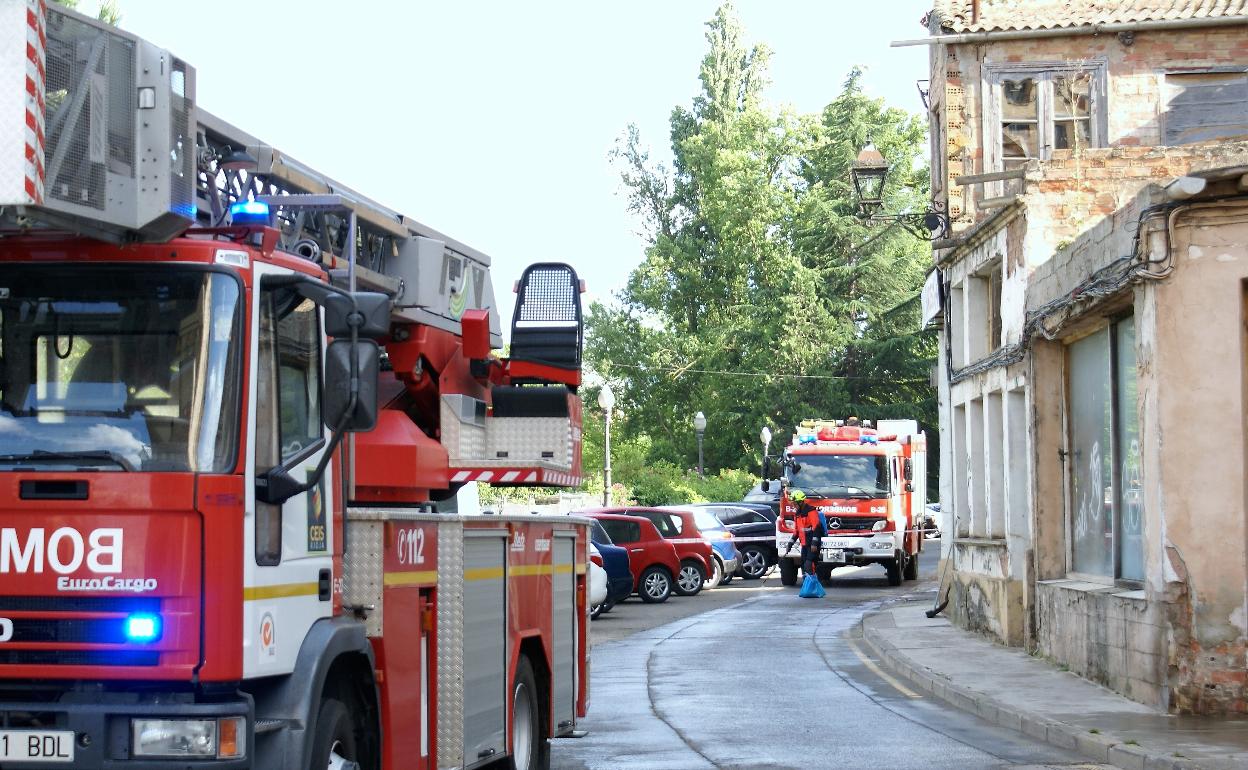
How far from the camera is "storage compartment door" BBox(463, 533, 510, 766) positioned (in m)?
8.52

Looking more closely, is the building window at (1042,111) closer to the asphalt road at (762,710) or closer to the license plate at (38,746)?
the asphalt road at (762,710)

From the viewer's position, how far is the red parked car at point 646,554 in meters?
31.3

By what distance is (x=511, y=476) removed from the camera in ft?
31.7

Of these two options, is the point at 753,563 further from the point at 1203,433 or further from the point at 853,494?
the point at 1203,433

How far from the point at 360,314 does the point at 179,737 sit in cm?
169

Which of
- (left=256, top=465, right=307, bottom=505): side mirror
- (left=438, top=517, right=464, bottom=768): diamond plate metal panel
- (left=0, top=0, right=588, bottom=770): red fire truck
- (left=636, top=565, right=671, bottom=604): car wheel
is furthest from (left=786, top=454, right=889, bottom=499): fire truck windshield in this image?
(left=256, top=465, right=307, bottom=505): side mirror

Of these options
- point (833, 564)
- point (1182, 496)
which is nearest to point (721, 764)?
point (1182, 496)

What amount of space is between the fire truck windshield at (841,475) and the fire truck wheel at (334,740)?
29682 millimetres

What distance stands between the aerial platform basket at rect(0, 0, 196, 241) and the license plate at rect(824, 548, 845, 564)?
3052 cm

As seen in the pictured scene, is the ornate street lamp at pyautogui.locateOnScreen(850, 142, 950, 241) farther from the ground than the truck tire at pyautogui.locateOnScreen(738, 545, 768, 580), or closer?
farther from the ground

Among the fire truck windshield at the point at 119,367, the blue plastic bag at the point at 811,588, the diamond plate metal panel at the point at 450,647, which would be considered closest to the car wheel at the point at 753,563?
the blue plastic bag at the point at 811,588

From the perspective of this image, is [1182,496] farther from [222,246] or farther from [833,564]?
[833,564]

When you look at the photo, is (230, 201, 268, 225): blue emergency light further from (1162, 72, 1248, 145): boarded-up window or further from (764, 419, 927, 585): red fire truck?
(764, 419, 927, 585): red fire truck

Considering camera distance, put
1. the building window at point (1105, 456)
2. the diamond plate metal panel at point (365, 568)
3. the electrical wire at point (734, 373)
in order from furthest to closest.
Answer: the electrical wire at point (734, 373)
the building window at point (1105, 456)
the diamond plate metal panel at point (365, 568)
